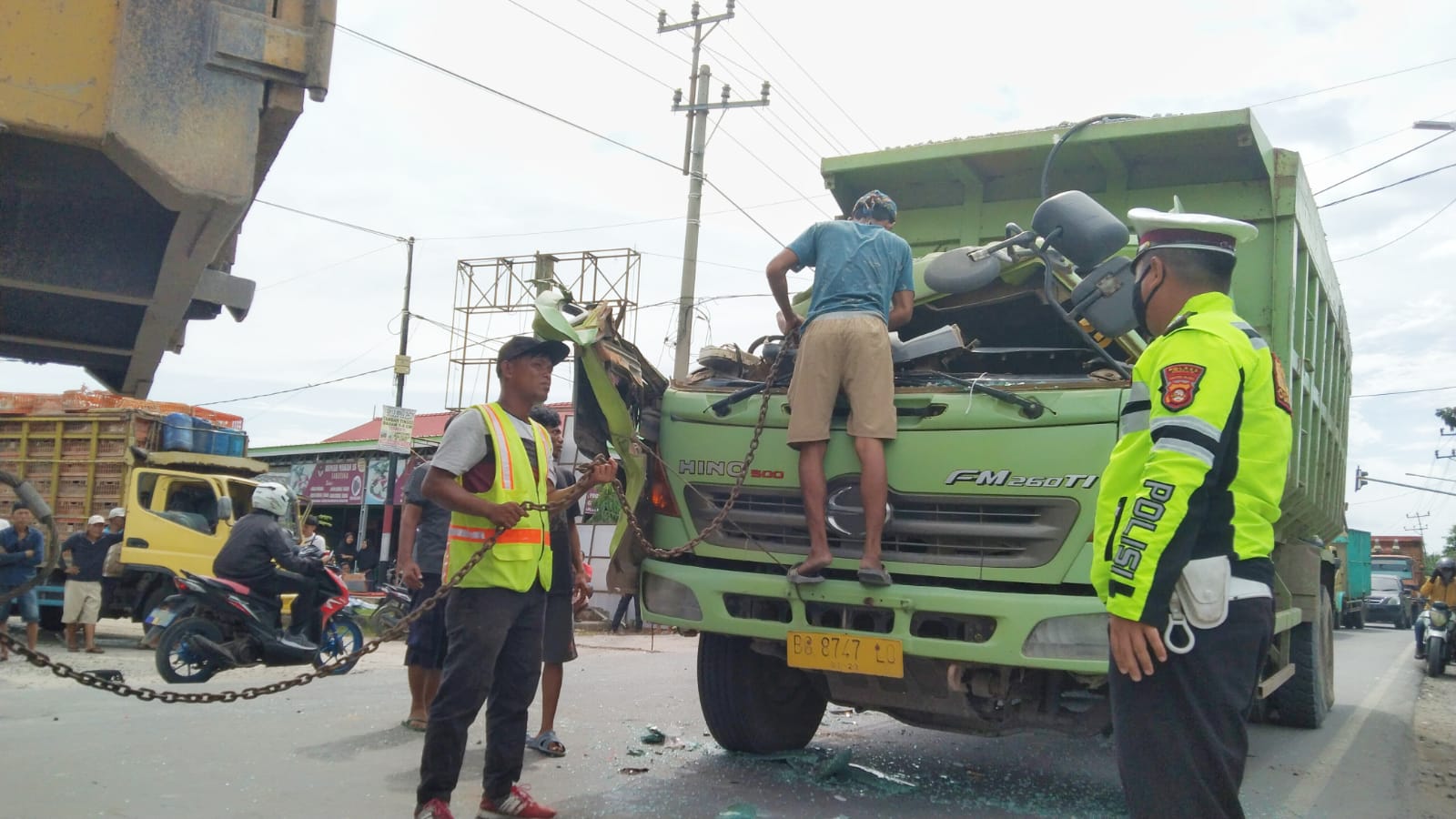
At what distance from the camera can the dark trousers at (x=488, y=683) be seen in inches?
146

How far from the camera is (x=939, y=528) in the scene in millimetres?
4156

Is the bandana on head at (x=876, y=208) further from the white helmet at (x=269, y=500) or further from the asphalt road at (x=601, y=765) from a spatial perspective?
the white helmet at (x=269, y=500)

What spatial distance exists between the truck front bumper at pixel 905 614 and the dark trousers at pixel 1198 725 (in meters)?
1.44

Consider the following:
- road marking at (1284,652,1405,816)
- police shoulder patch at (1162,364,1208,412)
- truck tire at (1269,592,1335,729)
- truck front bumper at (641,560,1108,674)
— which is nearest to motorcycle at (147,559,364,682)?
truck front bumper at (641,560,1108,674)

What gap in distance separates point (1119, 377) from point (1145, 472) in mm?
1938

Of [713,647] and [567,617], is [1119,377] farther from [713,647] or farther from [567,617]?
[567,617]

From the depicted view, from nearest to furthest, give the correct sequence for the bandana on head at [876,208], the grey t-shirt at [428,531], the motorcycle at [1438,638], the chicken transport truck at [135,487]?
the bandana on head at [876,208], the grey t-shirt at [428,531], the chicken transport truck at [135,487], the motorcycle at [1438,638]

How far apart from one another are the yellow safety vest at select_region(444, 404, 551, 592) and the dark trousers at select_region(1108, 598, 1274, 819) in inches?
85.7

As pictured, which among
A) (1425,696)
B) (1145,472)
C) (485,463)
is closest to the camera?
(1145,472)

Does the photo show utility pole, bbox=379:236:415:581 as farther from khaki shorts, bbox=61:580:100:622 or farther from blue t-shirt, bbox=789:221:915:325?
blue t-shirt, bbox=789:221:915:325

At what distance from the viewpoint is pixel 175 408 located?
14703 mm

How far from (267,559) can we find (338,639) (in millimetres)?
1127

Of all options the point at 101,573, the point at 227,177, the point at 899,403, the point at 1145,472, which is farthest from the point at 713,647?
the point at 101,573

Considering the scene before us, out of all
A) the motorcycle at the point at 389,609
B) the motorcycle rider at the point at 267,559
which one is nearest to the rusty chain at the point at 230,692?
the motorcycle at the point at 389,609
